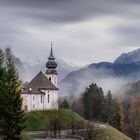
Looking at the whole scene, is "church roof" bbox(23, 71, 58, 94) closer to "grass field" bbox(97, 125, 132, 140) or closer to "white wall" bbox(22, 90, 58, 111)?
"white wall" bbox(22, 90, 58, 111)

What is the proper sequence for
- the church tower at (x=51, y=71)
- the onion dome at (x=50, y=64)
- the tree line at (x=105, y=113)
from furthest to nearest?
1. the tree line at (x=105, y=113)
2. the onion dome at (x=50, y=64)
3. the church tower at (x=51, y=71)

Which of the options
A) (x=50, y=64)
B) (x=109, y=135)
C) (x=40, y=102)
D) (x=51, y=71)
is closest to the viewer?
(x=109, y=135)

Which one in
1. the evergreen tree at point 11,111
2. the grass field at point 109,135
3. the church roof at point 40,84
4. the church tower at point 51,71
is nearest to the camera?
the evergreen tree at point 11,111

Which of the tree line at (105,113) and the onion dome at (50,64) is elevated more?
the onion dome at (50,64)

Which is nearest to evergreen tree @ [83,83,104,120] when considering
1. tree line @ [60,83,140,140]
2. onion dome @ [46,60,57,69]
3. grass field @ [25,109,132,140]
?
tree line @ [60,83,140,140]

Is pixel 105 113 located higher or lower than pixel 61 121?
higher

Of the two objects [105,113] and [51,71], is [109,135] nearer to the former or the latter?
[51,71]

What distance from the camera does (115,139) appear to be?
8831cm

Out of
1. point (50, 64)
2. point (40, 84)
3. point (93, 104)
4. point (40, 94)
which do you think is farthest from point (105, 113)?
point (40, 84)

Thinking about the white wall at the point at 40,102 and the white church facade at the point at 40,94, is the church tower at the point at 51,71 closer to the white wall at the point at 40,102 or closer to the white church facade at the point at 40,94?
the white church facade at the point at 40,94

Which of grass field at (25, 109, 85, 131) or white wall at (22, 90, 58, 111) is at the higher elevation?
white wall at (22, 90, 58, 111)

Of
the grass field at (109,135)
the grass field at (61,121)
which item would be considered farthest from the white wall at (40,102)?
the grass field at (109,135)

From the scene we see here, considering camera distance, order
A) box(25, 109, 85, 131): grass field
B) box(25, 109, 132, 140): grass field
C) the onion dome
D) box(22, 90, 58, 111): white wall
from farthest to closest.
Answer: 1. the onion dome
2. box(22, 90, 58, 111): white wall
3. box(25, 109, 85, 131): grass field
4. box(25, 109, 132, 140): grass field

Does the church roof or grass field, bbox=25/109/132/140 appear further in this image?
the church roof
